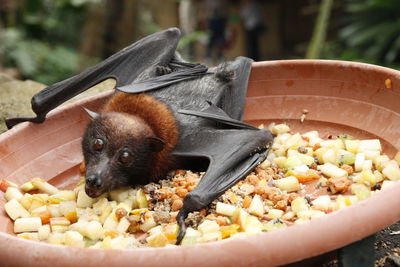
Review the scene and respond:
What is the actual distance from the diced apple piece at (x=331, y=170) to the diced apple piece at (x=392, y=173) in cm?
22

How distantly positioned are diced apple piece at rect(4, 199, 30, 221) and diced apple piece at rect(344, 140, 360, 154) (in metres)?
1.66

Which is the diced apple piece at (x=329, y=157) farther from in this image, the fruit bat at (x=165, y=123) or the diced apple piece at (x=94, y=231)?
the diced apple piece at (x=94, y=231)

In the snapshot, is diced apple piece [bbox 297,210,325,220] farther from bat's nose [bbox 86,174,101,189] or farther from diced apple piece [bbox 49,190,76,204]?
diced apple piece [bbox 49,190,76,204]

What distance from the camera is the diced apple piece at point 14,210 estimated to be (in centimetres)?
255

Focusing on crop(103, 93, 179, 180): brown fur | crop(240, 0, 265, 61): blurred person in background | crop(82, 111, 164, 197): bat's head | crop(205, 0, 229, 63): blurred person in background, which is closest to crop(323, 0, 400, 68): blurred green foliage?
crop(240, 0, 265, 61): blurred person in background

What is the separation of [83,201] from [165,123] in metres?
0.63

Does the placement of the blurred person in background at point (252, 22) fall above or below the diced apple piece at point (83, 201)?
above

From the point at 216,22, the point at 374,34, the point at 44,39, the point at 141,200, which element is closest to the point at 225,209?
the point at 141,200

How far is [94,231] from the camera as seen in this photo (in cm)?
233

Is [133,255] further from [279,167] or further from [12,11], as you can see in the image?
[12,11]

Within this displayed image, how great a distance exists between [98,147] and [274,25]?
513 inches

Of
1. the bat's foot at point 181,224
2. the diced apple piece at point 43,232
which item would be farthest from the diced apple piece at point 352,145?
the diced apple piece at point 43,232

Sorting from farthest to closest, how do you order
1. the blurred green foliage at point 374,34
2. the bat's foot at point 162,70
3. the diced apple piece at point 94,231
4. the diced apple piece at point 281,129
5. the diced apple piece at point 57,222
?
the blurred green foliage at point 374,34, the bat's foot at point 162,70, the diced apple piece at point 281,129, the diced apple piece at point 57,222, the diced apple piece at point 94,231

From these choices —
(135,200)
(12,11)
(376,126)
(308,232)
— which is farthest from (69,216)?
(12,11)
